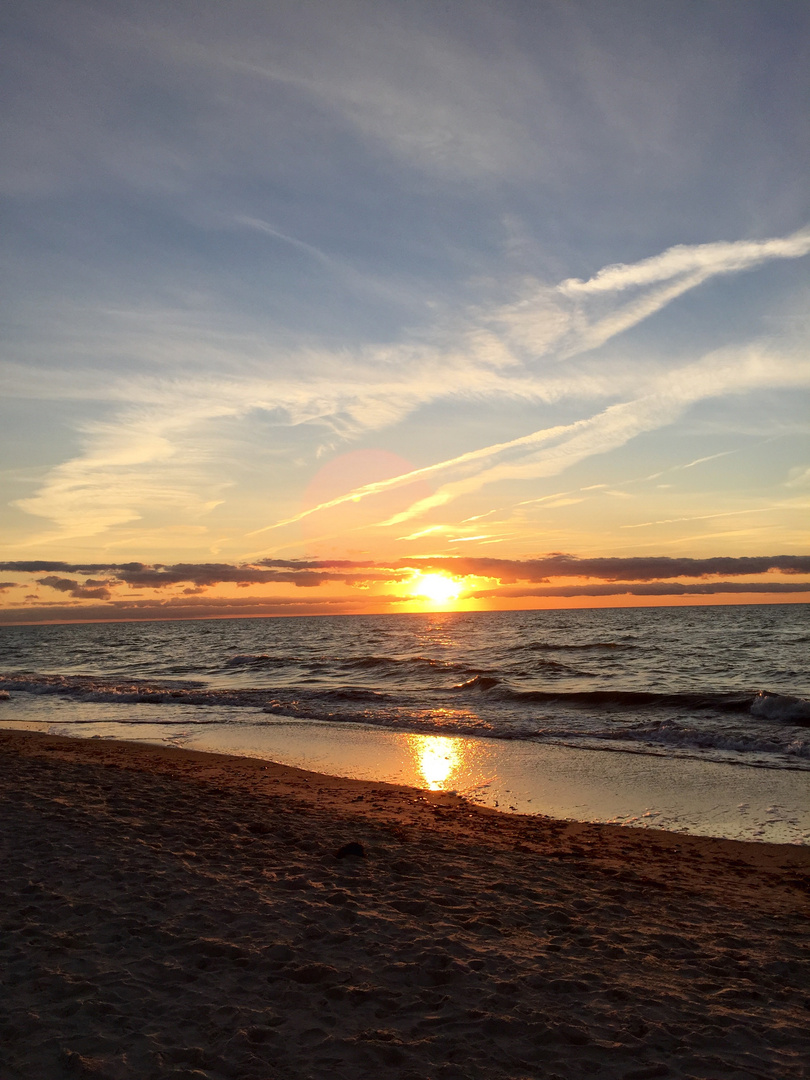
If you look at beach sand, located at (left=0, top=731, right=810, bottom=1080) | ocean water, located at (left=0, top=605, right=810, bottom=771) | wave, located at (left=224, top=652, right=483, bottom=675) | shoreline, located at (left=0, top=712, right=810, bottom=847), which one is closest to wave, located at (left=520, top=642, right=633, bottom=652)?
ocean water, located at (left=0, top=605, right=810, bottom=771)

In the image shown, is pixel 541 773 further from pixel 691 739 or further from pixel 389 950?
pixel 389 950

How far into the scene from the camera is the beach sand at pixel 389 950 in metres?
4.50

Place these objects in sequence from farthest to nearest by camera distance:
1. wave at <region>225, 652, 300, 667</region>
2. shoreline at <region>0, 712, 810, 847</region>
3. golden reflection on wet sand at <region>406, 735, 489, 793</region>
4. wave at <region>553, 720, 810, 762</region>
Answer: wave at <region>225, 652, 300, 667</region> < wave at <region>553, 720, 810, 762</region> < golden reflection on wet sand at <region>406, 735, 489, 793</region> < shoreline at <region>0, 712, 810, 847</region>

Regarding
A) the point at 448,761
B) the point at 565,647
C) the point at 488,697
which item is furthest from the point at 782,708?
the point at 565,647

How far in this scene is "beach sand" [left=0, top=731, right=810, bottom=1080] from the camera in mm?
4500

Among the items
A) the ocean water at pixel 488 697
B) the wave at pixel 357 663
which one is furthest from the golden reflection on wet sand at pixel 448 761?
the wave at pixel 357 663

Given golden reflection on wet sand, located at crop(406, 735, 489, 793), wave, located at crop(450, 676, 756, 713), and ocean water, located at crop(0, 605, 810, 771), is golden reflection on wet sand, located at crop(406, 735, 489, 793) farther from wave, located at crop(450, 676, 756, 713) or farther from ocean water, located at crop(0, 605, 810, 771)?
wave, located at crop(450, 676, 756, 713)

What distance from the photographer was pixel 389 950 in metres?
5.95

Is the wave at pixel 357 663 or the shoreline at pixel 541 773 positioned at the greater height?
the shoreline at pixel 541 773

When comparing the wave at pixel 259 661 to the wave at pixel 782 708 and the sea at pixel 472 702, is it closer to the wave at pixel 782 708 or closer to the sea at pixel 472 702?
the sea at pixel 472 702

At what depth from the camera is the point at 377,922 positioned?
657 centimetres

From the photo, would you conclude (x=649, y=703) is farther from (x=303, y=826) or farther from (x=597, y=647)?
(x=597, y=647)

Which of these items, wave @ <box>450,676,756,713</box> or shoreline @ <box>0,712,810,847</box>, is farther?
wave @ <box>450,676,756,713</box>

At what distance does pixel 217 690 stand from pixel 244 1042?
92.6ft
